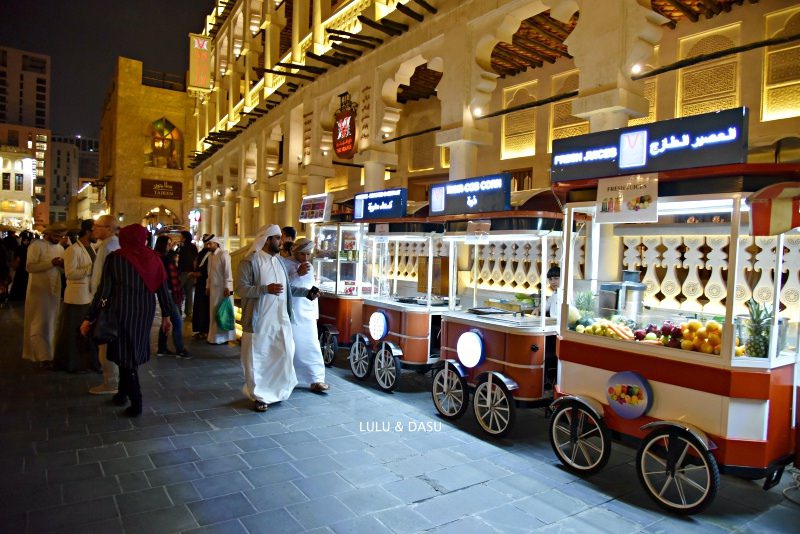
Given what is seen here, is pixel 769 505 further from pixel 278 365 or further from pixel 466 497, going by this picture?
pixel 278 365

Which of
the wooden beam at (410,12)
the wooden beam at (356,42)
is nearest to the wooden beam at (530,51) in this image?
the wooden beam at (410,12)

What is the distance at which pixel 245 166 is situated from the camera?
23.1 metres

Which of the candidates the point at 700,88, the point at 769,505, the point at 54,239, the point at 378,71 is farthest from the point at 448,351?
the point at 378,71

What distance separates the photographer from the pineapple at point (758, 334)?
13.5ft

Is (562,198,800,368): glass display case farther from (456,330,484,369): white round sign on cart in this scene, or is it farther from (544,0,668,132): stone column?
(544,0,668,132): stone column

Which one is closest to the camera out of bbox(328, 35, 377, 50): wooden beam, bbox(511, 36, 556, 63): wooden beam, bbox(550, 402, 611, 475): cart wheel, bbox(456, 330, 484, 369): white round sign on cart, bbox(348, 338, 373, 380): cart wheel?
bbox(550, 402, 611, 475): cart wheel

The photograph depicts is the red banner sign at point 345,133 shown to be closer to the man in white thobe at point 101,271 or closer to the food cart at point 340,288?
the food cart at point 340,288

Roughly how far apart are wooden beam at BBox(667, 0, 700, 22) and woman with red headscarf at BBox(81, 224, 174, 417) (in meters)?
9.14

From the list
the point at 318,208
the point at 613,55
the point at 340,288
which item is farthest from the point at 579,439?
the point at 318,208

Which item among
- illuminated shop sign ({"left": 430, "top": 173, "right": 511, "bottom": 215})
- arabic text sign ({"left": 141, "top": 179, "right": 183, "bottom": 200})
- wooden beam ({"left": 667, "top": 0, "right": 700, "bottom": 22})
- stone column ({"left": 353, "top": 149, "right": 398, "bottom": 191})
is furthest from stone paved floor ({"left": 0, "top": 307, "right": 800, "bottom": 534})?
arabic text sign ({"left": 141, "top": 179, "right": 183, "bottom": 200})

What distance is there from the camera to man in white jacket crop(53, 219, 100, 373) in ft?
24.0

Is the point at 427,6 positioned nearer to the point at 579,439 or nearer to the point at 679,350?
the point at 679,350

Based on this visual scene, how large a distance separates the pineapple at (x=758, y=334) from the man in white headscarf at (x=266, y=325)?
15.5ft

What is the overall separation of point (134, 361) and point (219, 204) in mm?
A: 24408
